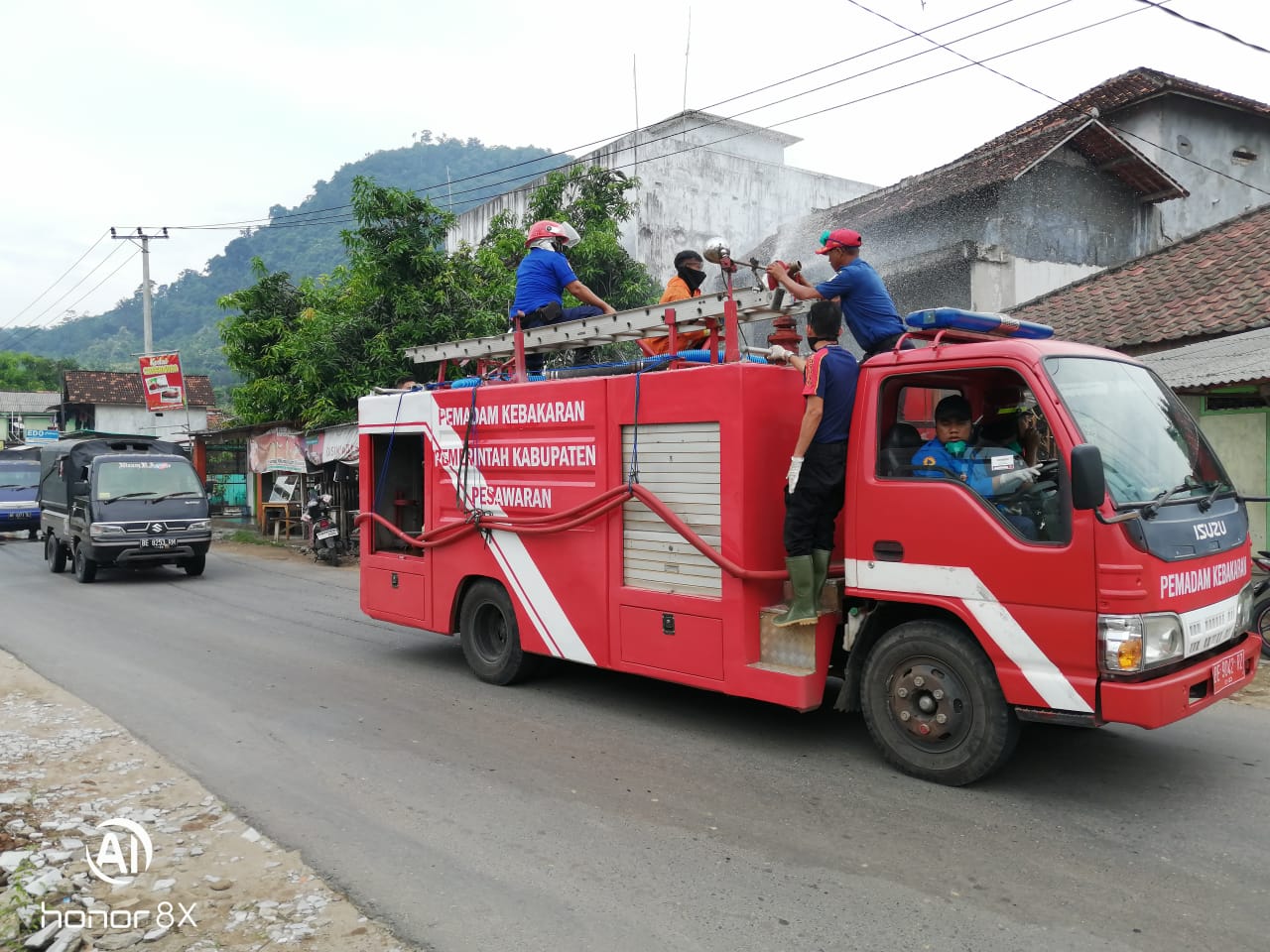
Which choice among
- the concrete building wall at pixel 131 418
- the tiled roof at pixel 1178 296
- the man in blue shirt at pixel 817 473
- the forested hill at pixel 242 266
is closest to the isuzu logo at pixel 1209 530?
the man in blue shirt at pixel 817 473

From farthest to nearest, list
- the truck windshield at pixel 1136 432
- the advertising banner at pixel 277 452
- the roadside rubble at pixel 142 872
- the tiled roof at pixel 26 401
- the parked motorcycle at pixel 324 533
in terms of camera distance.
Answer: the tiled roof at pixel 26 401 → the advertising banner at pixel 277 452 → the parked motorcycle at pixel 324 533 → the truck windshield at pixel 1136 432 → the roadside rubble at pixel 142 872

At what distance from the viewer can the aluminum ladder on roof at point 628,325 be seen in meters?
5.52

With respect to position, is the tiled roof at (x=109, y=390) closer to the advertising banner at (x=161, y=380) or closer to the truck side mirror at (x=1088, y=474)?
the advertising banner at (x=161, y=380)

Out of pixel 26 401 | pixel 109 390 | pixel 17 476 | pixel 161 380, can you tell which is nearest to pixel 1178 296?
pixel 161 380

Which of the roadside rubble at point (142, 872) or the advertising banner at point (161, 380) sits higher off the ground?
the advertising banner at point (161, 380)

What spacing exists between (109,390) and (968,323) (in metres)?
52.1

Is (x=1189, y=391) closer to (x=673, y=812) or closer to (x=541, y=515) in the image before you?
(x=541, y=515)

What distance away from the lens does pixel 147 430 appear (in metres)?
47.1

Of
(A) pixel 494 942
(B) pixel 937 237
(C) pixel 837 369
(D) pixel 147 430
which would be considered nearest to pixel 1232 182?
(B) pixel 937 237

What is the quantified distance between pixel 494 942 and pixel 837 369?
10.6 ft

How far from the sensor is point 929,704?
466 cm

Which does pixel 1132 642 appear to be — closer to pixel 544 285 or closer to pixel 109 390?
pixel 544 285

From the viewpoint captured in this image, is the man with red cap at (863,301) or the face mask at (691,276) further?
the face mask at (691,276)

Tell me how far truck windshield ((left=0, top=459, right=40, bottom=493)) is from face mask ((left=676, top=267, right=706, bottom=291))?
22324 mm
